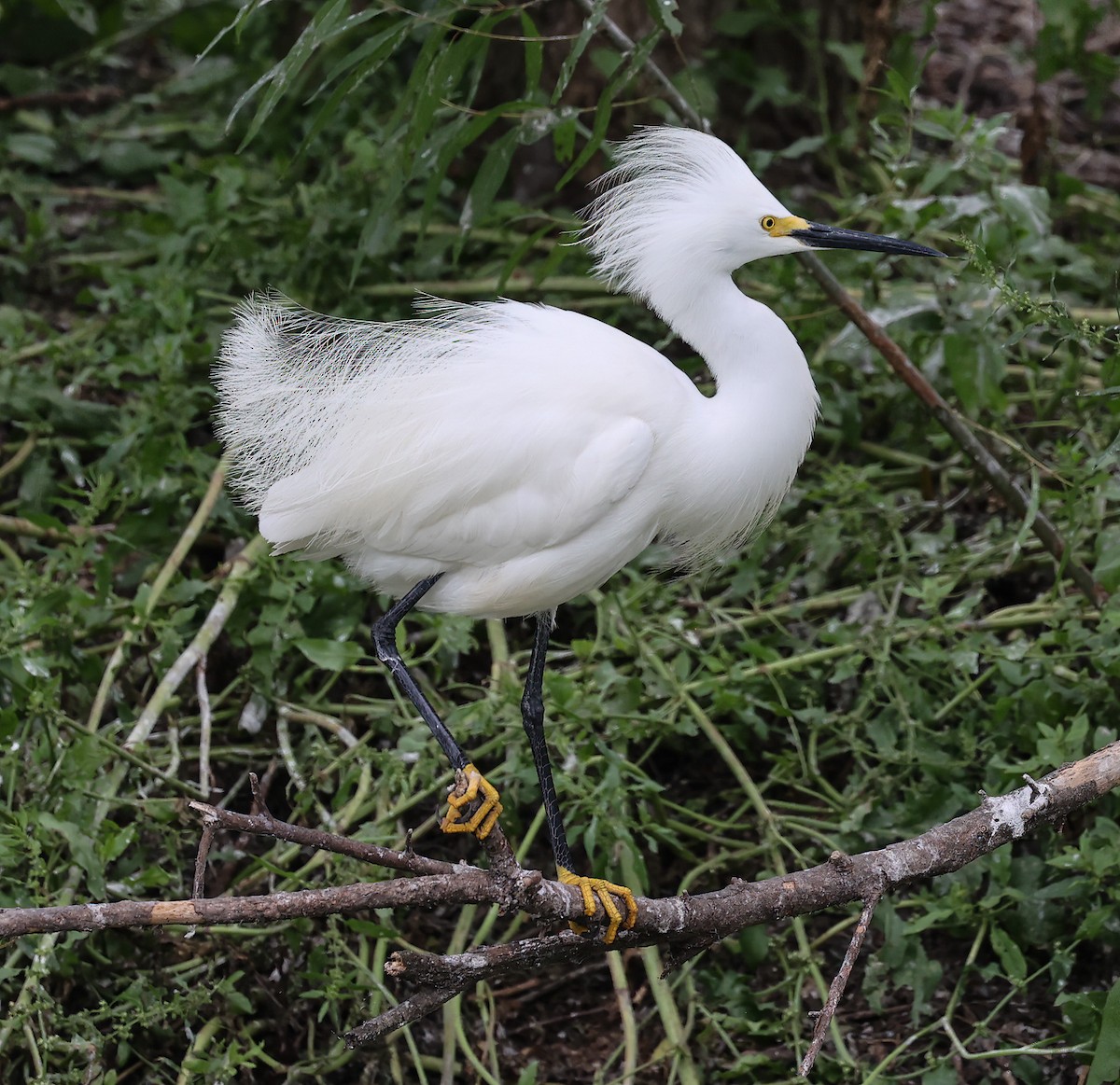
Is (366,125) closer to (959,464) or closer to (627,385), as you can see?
(959,464)

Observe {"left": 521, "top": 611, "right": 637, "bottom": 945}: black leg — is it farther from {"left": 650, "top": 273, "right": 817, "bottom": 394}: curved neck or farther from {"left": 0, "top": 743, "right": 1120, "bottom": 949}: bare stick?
{"left": 650, "top": 273, "right": 817, "bottom": 394}: curved neck

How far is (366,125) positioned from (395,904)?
2843 millimetres

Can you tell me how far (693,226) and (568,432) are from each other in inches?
15.9

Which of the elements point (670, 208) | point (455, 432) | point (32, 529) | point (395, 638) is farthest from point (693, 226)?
point (32, 529)

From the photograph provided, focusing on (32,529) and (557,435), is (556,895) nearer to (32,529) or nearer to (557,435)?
(557,435)

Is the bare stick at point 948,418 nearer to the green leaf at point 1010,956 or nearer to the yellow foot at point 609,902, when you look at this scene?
the green leaf at point 1010,956

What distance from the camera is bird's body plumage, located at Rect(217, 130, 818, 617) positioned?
86.7 inches

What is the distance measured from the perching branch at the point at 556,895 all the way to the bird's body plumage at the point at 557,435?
530 millimetres

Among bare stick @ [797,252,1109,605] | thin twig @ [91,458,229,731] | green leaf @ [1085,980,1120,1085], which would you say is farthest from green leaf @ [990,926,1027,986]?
thin twig @ [91,458,229,731]

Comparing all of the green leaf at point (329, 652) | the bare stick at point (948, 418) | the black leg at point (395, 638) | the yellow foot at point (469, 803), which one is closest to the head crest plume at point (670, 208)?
the bare stick at point (948, 418)

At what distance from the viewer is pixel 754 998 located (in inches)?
103

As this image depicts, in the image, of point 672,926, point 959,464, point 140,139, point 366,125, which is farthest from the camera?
point 140,139

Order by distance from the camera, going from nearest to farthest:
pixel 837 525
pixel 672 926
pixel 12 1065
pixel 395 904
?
1. pixel 395 904
2. pixel 672 926
3. pixel 12 1065
4. pixel 837 525

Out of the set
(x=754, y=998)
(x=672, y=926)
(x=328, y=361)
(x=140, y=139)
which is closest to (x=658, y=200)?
(x=328, y=361)
